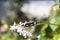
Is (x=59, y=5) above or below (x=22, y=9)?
above

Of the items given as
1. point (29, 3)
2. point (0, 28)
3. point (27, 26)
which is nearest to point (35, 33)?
point (27, 26)

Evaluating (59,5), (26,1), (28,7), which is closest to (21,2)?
(26,1)

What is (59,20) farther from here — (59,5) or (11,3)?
(11,3)

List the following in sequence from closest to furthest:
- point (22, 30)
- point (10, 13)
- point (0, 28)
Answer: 1. point (22, 30)
2. point (0, 28)
3. point (10, 13)

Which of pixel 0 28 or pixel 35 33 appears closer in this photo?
pixel 35 33

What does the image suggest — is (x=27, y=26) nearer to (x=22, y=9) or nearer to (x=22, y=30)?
(x=22, y=30)

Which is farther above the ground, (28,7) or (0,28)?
(28,7)

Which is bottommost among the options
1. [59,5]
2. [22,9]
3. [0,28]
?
[0,28]

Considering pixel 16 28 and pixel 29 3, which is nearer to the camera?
pixel 16 28

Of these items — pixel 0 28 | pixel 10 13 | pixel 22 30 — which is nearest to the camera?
pixel 22 30
